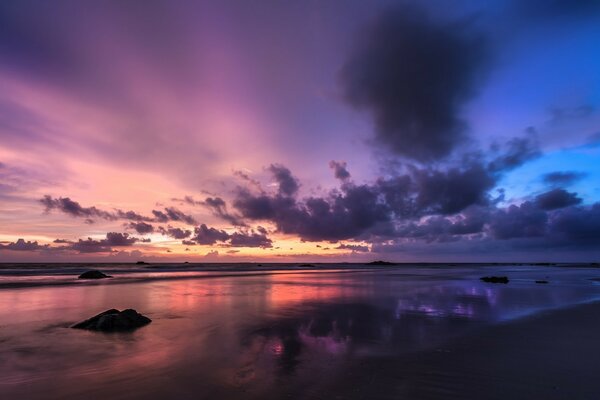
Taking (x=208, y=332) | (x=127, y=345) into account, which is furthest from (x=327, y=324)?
(x=127, y=345)

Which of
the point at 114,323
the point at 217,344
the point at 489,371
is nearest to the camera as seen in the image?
the point at 489,371

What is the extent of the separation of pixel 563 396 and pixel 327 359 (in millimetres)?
5954

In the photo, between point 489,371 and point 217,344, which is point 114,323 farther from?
point 489,371

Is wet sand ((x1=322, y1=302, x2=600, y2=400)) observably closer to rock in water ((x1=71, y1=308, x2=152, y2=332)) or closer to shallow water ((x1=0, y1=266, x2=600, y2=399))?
shallow water ((x1=0, y1=266, x2=600, y2=399))

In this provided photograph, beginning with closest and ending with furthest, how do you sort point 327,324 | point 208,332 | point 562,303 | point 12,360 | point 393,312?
1. point 12,360
2. point 208,332
3. point 327,324
4. point 393,312
5. point 562,303

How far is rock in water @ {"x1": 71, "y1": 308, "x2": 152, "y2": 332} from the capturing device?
1580 centimetres

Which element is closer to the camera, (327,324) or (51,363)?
(51,363)

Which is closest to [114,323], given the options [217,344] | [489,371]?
[217,344]

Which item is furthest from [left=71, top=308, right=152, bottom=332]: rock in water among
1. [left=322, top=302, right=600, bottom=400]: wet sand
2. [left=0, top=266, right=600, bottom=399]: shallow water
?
[left=322, top=302, right=600, bottom=400]: wet sand

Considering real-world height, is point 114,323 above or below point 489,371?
above

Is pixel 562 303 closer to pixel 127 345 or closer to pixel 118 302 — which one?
pixel 127 345

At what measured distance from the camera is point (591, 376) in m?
9.77

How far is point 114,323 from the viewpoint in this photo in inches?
627

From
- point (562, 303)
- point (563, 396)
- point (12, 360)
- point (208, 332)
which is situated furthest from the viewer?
point (562, 303)
